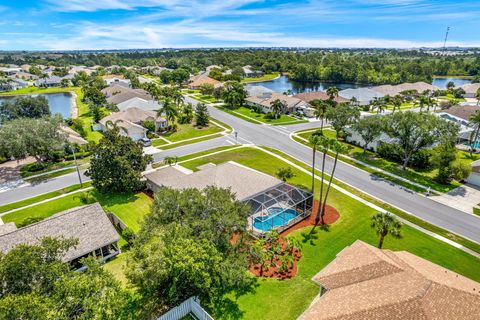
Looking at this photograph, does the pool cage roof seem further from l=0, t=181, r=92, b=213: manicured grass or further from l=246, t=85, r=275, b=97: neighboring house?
l=246, t=85, r=275, b=97: neighboring house

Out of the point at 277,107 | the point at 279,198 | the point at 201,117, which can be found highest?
the point at 277,107

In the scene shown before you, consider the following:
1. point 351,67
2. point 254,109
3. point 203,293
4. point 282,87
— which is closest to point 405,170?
point 203,293

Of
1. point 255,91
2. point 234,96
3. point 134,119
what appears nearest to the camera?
point 134,119

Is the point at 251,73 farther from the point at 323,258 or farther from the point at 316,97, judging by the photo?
the point at 323,258

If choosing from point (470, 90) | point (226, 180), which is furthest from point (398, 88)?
point (226, 180)

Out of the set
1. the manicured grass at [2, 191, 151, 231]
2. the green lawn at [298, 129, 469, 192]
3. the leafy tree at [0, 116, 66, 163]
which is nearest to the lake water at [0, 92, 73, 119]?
the leafy tree at [0, 116, 66, 163]

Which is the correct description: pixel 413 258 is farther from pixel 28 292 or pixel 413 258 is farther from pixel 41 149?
pixel 41 149

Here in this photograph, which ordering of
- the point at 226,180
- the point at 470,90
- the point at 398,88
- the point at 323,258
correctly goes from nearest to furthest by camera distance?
the point at 323,258 → the point at 226,180 → the point at 398,88 → the point at 470,90

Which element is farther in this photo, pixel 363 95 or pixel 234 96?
pixel 363 95

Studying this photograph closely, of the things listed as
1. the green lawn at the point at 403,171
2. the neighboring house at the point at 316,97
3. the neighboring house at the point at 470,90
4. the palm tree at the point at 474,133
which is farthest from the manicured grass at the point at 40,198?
the neighboring house at the point at 470,90
